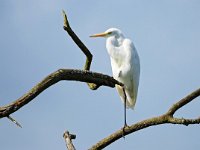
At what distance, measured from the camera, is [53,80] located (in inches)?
179

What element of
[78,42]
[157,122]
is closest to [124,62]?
[78,42]

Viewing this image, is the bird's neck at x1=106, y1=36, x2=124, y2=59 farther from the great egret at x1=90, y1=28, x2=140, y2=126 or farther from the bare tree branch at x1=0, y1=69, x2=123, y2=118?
the bare tree branch at x1=0, y1=69, x2=123, y2=118

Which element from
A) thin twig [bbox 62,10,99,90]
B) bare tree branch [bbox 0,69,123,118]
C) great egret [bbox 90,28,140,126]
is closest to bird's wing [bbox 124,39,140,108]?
great egret [bbox 90,28,140,126]

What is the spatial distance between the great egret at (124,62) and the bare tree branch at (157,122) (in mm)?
2645

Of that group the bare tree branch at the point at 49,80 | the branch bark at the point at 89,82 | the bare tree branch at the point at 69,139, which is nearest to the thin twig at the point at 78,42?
the branch bark at the point at 89,82

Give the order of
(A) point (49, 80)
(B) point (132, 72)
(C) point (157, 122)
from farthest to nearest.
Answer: (B) point (132, 72) < (C) point (157, 122) < (A) point (49, 80)

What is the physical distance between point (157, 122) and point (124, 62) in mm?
3206

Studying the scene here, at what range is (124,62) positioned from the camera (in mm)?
8203

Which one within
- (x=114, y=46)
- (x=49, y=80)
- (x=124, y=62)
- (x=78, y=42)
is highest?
(x=78, y=42)

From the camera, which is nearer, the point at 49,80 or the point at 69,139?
the point at 49,80

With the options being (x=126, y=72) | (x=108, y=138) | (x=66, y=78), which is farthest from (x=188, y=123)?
(x=126, y=72)

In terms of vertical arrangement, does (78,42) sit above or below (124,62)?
above

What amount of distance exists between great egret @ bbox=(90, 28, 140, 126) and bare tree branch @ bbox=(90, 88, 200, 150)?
2645 millimetres

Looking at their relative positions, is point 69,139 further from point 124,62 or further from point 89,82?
point 124,62
